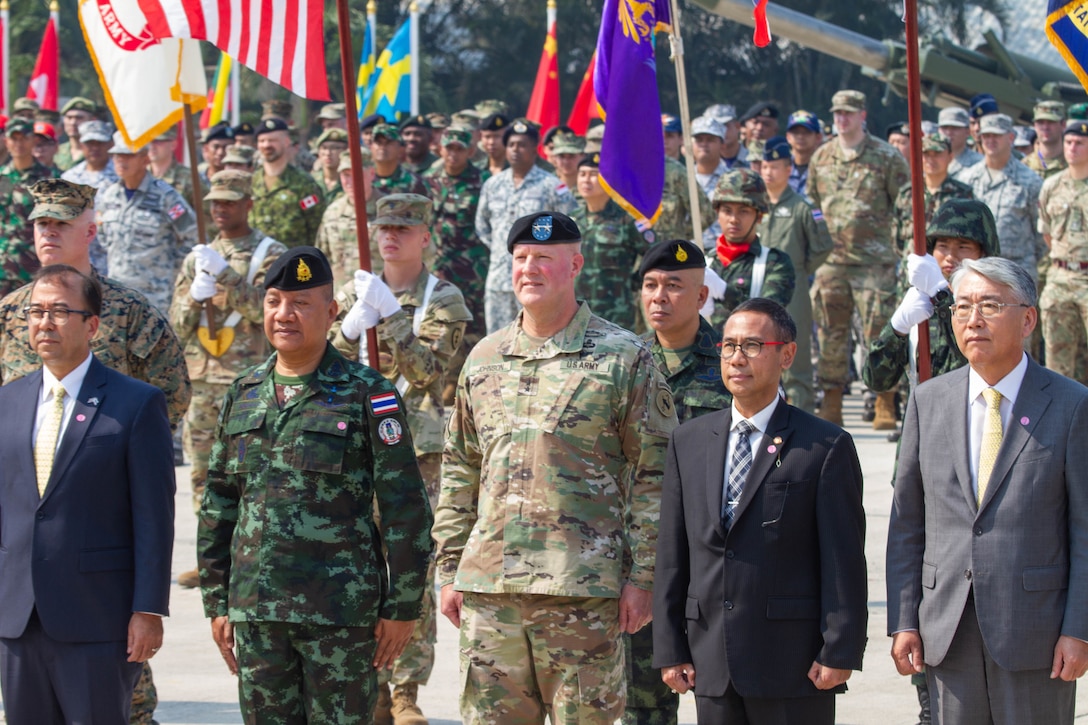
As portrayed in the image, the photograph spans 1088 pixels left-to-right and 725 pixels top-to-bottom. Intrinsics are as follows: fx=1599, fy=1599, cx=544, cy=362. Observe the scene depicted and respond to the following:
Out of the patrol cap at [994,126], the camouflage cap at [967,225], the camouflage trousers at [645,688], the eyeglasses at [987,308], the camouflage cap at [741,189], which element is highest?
the patrol cap at [994,126]

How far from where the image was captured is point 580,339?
536 centimetres

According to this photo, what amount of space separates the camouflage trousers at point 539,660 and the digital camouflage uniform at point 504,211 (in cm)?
806

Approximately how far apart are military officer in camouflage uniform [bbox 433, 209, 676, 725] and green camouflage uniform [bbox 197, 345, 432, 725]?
0.27 meters

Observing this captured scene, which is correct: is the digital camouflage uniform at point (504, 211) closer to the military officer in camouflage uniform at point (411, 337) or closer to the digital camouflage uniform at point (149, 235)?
the digital camouflage uniform at point (149, 235)

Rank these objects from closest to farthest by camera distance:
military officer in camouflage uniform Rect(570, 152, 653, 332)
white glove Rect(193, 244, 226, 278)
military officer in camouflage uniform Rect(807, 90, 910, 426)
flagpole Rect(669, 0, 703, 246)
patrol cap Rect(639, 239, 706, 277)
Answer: patrol cap Rect(639, 239, 706, 277), flagpole Rect(669, 0, 703, 246), white glove Rect(193, 244, 226, 278), military officer in camouflage uniform Rect(570, 152, 653, 332), military officer in camouflage uniform Rect(807, 90, 910, 426)

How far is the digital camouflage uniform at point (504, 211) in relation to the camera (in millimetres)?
13305

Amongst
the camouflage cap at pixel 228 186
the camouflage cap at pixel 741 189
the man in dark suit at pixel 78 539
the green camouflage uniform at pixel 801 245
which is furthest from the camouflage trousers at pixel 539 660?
the green camouflage uniform at pixel 801 245

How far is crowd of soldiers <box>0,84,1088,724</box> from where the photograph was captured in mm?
5316

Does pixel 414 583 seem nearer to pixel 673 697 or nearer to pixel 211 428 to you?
pixel 673 697

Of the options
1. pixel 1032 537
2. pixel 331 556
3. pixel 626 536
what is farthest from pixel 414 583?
pixel 1032 537

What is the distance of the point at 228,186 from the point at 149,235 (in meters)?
2.98

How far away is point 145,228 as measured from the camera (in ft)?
39.3

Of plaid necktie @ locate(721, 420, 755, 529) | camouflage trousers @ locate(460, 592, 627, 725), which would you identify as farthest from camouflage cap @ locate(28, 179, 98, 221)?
plaid necktie @ locate(721, 420, 755, 529)

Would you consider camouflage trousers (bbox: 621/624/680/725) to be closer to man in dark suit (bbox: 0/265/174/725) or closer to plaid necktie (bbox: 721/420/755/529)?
plaid necktie (bbox: 721/420/755/529)
